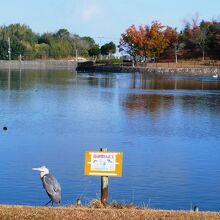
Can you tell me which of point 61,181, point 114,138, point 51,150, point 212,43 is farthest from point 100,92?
point 212,43

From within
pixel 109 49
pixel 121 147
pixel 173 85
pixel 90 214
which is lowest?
pixel 121 147

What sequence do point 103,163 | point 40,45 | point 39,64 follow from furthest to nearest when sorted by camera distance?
point 40,45, point 39,64, point 103,163

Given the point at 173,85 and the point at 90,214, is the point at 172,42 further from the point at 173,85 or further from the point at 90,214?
the point at 90,214

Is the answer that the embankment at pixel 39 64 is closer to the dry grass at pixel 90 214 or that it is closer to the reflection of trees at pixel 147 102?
the reflection of trees at pixel 147 102

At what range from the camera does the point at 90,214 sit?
6.89 meters

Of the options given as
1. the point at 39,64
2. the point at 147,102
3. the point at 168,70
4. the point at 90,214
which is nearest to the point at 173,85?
the point at 147,102

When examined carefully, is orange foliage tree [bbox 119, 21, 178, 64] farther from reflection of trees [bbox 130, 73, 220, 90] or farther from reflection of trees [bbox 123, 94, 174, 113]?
reflection of trees [bbox 123, 94, 174, 113]

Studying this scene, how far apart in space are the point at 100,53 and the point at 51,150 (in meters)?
76.9

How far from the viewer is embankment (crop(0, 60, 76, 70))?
89.8m

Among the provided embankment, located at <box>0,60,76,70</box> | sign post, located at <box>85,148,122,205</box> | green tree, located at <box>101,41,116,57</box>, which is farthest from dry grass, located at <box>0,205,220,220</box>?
embankment, located at <box>0,60,76,70</box>

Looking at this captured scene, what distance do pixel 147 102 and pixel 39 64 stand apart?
211 ft

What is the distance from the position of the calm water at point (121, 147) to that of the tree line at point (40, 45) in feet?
207

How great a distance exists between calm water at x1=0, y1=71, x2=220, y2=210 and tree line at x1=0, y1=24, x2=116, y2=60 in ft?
207

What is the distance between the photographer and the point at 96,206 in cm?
797
